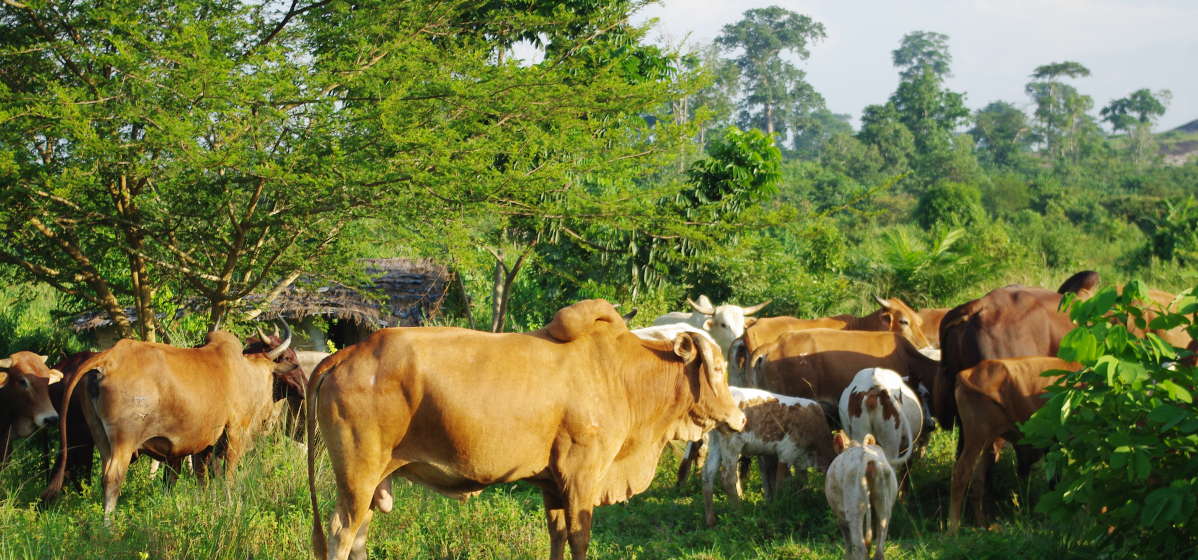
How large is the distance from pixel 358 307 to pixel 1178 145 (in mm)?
69808

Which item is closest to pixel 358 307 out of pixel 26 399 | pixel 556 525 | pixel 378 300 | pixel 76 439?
pixel 378 300

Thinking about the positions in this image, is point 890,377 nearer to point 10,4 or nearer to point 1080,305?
point 1080,305

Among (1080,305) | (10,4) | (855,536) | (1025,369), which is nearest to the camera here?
(1080,305)

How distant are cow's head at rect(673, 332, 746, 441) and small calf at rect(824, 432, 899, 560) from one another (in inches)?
35.8

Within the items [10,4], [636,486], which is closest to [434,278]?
[10,4]

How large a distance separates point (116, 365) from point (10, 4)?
3340 millimetres

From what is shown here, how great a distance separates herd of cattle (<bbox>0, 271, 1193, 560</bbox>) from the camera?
5004 mm

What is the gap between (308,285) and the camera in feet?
37.4

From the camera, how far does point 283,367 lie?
941 cm

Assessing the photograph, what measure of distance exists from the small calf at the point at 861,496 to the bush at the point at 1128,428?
1240 mm

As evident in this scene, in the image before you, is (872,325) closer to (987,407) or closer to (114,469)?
(987,407)

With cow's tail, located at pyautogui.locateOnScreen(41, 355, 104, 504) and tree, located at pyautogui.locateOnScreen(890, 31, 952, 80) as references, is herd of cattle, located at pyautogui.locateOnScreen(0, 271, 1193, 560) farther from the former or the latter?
tree, located at pyautogui.locateOnScreen(890, 31, 952, 80)

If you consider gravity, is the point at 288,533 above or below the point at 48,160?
below

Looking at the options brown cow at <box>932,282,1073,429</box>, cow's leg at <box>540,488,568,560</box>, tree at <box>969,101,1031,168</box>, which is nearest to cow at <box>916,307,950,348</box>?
brown cow at <box>932,282,1073,429</box>
